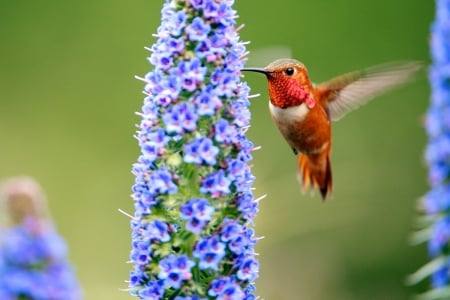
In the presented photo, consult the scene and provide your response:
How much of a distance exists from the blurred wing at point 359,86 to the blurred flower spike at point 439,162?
1.66 ft

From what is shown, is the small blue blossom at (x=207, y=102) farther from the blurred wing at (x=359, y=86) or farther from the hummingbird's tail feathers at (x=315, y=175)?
the hummingbird's tail feathers at (x=315, y=175)

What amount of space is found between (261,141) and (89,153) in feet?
12.4

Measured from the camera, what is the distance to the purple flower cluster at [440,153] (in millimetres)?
6355

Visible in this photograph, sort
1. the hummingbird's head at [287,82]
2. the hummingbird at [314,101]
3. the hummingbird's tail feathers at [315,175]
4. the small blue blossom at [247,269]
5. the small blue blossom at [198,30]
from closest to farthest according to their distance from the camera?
the small blue blossom at [247,269], the small blue blossom at [198,30], the hummingbird's head at [287,82], the hummingbird at [314,101], the hummingbird's tail feathers at [315,175]

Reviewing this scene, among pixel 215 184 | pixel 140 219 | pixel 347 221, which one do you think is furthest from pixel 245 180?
pixel 347 221

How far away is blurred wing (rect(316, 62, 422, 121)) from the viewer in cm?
600

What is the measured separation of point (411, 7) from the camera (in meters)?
14.6

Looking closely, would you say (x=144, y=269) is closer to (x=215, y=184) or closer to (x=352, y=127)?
(x=215, y=184)

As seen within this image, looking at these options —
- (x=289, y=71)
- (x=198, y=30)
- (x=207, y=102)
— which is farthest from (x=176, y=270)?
(x=289, y=71)

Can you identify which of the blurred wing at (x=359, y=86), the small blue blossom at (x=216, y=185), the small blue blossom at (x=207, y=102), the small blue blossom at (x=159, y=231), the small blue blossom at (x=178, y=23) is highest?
the blurred wing at (x=359, y=86)

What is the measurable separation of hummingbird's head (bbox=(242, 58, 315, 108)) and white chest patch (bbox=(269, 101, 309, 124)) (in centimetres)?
3

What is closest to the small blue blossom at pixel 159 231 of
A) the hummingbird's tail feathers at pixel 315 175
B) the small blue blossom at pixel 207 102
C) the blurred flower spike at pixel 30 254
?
the small blue blossom at pixel 207 102

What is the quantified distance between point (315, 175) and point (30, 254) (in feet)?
6.55

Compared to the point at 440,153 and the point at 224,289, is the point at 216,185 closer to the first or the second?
the point at 224,289
